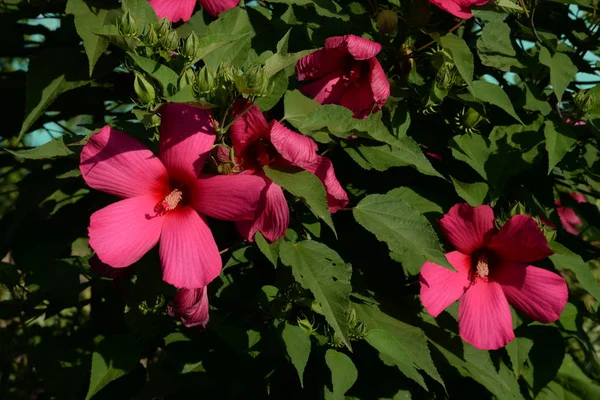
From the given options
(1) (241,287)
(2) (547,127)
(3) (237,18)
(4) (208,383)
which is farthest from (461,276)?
(3) (237,18)

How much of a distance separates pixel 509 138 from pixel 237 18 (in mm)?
727

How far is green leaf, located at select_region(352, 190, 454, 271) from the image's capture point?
1.24m

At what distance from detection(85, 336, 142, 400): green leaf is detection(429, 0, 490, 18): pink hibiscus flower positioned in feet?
3.25

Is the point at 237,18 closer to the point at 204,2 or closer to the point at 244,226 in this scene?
the point at 204,2

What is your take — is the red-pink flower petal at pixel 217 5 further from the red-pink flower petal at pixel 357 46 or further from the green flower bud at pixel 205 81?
the green flower bud at pixel 205 81

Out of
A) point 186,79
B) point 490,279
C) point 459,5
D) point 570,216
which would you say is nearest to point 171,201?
point 186,79

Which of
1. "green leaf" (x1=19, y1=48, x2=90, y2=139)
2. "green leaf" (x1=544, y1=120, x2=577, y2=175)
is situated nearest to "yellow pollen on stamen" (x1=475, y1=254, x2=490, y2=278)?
"green leaf" (x1=544, y1=120, x2=577, y2=175)

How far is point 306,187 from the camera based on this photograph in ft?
3.63

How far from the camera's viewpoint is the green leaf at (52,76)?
147cm

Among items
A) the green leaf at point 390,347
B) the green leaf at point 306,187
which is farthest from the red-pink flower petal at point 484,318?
the green leaf at point 306,187

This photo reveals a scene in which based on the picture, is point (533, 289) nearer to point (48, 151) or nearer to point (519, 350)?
point (519, 350)

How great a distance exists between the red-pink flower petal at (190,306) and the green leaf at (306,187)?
268mm

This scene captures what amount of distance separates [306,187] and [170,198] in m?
0.25

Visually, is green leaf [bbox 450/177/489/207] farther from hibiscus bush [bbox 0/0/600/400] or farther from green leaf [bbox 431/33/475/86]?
green leaf [bbox 431/33/475/86]
